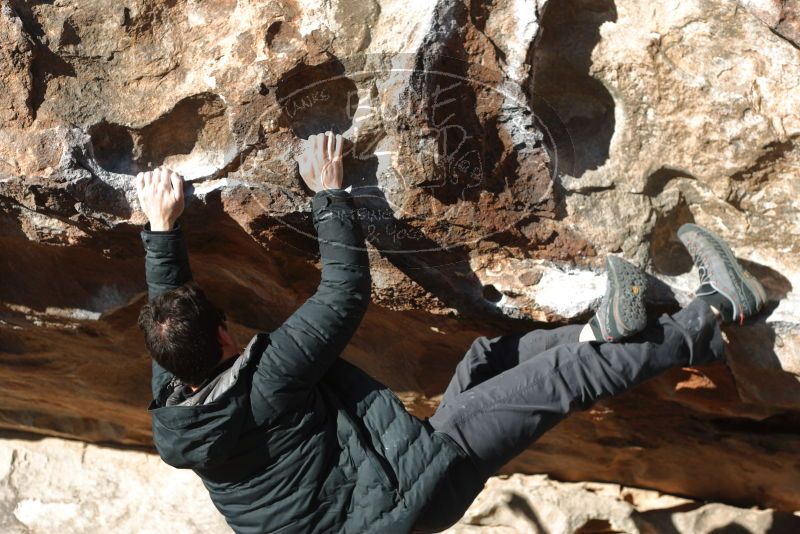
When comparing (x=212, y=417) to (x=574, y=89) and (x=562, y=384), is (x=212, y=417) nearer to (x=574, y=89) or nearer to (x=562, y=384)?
(x=562, y=384)

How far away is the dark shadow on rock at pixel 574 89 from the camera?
225cm

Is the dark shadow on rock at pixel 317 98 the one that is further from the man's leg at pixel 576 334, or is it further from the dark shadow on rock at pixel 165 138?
the man's leg at pixel 576 334

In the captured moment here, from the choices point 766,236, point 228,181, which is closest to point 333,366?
point 228,181

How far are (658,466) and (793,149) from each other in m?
1.40

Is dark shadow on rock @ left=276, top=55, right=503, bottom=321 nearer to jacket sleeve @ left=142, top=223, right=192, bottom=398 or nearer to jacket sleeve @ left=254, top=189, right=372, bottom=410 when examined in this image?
jacket sleeve @ left=254, top=189, right=372, bottom=410

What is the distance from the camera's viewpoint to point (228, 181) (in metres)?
2.20

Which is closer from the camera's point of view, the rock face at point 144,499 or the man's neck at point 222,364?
the man's neck at point 222,364

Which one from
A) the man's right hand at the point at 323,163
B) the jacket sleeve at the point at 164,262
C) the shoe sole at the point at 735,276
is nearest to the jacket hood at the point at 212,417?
the jacket sleeve at the point at 164,262

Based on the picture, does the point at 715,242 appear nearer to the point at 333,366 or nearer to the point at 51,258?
the point at 333,366

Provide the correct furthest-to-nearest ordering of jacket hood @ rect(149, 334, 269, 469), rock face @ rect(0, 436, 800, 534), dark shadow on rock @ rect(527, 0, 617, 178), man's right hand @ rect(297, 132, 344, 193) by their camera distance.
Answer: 1. rock face @ rect(0, 436, 800, 534)
2. dark shadow on rock @ rect(527, 0, 617, 178)
3. man's right hand @ rect(297, 132, 344, 193)
4. jacket hood @ rect(149, 334, 269, 469)

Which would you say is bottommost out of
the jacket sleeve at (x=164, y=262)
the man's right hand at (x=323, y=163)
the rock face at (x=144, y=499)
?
the rock face at (x=144, y=499)

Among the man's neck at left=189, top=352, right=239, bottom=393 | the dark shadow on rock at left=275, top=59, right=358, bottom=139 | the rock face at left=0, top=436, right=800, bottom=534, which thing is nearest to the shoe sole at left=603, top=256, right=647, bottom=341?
the dark shadow on rock at left=275, top=59, right=358, bottom=139

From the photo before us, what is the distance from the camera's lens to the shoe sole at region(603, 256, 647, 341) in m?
2.08

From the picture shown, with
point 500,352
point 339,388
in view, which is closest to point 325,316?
point 339,388
